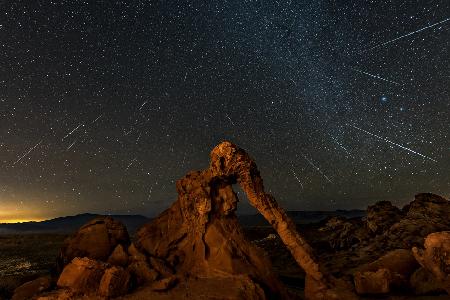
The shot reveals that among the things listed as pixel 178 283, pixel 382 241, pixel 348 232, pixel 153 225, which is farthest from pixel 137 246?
pixel 348 232

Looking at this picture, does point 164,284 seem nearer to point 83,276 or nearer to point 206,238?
point 83,276

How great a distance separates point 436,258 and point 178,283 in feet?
27.4

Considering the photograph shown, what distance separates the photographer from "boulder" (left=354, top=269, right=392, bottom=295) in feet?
50.4

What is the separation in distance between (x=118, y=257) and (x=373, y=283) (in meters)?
10.8

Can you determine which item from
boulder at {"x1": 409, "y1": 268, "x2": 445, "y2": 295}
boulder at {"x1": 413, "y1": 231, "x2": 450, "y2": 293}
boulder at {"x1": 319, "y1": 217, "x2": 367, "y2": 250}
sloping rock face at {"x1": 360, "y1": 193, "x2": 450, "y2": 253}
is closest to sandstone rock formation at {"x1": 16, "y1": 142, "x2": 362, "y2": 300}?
boulder at {"x1": 409, "y1": 268, "x2": 445, "y2": 295}

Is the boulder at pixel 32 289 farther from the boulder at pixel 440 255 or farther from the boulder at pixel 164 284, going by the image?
the boulder at pixel 440 255

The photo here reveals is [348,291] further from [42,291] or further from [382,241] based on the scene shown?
[382,241]

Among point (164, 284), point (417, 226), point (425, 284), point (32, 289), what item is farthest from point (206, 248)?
point (417, 226)

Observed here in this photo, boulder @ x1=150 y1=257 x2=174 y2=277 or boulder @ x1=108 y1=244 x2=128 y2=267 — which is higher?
boulder @ x1=108 y1=244 x2=128 y2=267

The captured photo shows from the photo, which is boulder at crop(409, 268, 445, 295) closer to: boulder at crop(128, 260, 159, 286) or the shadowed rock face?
the shadowed rock face

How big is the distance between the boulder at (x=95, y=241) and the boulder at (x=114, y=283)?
213cm

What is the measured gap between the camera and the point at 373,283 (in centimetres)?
1541

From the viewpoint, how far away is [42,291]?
11.8 m

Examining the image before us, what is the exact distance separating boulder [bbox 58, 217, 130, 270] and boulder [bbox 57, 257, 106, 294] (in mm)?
1718
